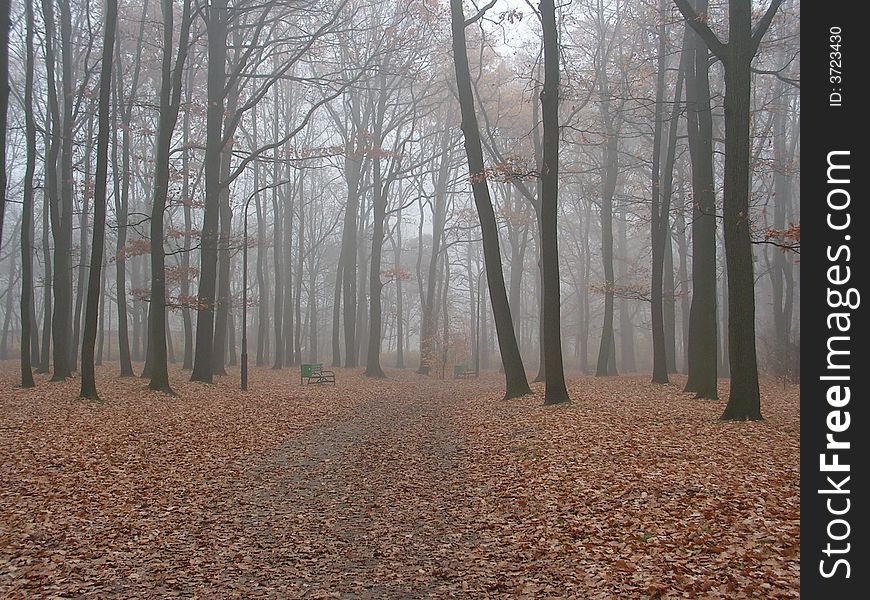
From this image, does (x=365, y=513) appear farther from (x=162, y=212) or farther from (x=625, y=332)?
(x=625, y=332)

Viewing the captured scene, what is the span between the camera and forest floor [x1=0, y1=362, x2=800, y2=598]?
528 centimetres

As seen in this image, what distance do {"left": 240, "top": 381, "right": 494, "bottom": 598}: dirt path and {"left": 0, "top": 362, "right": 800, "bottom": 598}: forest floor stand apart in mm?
28

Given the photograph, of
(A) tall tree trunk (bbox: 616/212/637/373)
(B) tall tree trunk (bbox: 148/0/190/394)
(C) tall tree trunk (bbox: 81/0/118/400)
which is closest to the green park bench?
(A) tall tree trunk (bbox: 616/212/637/373)

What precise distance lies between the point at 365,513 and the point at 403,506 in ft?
1.49

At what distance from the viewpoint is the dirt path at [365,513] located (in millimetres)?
5531

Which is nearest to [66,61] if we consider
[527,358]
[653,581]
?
[653,581]

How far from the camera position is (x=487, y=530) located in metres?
6.66

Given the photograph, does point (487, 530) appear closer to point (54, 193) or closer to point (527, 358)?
point (54, 193)

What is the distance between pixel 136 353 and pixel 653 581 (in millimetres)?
38536

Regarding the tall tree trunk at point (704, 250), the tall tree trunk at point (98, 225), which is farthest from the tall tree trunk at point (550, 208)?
the tall tree trunk at point (98, 225)

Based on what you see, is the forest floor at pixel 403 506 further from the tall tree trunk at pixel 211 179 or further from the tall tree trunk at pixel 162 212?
the tall tree trunk at pixel 211 179

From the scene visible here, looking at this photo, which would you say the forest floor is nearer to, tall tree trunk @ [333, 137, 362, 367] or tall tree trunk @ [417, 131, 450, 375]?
tall tree trunk @ [417, 131, 450, 375]
